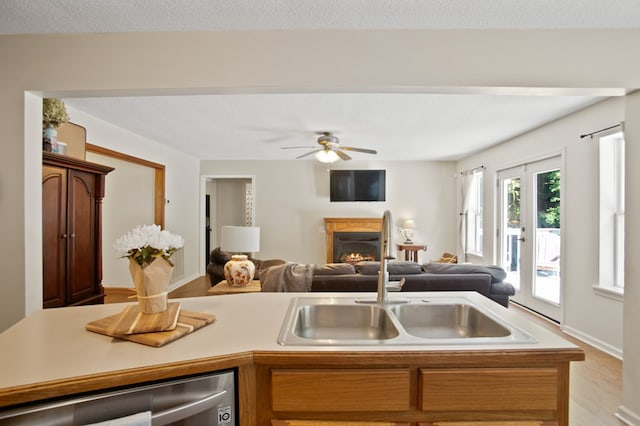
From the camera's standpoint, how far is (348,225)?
6.02 m

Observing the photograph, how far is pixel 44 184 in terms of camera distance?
79.7 inches

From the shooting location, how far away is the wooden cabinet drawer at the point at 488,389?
102 cm

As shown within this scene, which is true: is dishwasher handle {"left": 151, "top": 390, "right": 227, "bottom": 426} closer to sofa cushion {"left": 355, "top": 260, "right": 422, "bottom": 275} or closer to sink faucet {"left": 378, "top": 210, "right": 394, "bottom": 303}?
sink faucet {"left": 378, "top": 210, "right": 394, "bottom": 303}

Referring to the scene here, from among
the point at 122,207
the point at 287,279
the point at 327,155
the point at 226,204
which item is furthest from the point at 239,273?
the point at 226,204

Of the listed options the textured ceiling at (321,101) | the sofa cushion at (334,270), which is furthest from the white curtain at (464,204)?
the sofa cushion at (334,270)

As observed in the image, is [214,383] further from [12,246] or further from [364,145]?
[364,145]

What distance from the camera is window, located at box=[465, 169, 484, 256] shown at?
5.48 m

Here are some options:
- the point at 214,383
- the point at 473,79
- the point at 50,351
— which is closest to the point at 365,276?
the point at 473,79

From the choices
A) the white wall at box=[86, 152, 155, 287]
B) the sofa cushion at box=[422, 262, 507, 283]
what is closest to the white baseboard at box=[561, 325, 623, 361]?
the sofa cushion at box=[422, 262, 507, 283]

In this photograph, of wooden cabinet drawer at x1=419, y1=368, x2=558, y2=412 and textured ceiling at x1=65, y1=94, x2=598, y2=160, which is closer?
wooden cabinet drawer at x1=419, y1=368, x2=558, y2=412

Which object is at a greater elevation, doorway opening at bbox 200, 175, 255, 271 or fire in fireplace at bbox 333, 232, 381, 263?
doorway opening at bbox 200, 175, 255, 271

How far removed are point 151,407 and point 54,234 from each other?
6.00 feet

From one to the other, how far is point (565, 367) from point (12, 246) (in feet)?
8.43

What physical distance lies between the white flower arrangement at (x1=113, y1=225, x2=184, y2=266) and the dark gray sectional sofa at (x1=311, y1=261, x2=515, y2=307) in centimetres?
188
